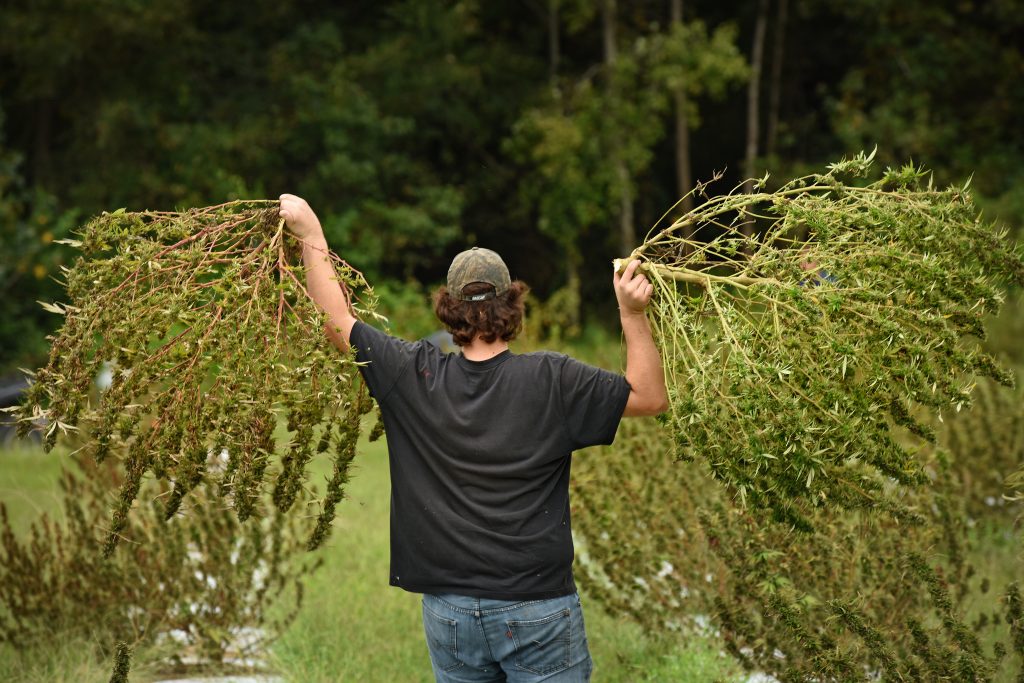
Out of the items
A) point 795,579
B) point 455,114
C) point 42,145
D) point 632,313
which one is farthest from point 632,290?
point 42,145

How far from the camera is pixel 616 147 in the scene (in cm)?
2052

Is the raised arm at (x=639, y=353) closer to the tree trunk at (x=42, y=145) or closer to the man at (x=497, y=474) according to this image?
the man at (x=497, y=474)

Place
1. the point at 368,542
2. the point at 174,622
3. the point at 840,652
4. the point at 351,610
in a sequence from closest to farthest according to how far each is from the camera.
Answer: the point at 840,652 < the point at 174,622 < the point at 351,610 < the point at 368,542

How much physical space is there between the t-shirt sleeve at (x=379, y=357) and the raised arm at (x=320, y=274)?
7cm

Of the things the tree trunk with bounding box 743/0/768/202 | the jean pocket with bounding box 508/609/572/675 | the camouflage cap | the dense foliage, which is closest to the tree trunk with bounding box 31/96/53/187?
the tree trunk with bounding box 743/0/768/202

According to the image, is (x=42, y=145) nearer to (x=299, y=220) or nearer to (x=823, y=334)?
(x=299, y=220)

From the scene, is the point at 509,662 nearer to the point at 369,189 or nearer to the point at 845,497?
the point at 845,497

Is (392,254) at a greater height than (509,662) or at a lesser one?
greater

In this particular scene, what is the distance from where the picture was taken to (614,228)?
22.4 m

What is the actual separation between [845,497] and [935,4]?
839 inches

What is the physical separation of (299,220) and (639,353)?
3.75 ft

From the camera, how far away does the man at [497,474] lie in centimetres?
321

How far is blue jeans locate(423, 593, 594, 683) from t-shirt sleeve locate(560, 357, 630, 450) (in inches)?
18.4

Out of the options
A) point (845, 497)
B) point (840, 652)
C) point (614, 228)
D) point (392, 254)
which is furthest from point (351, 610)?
point (614, 228)
